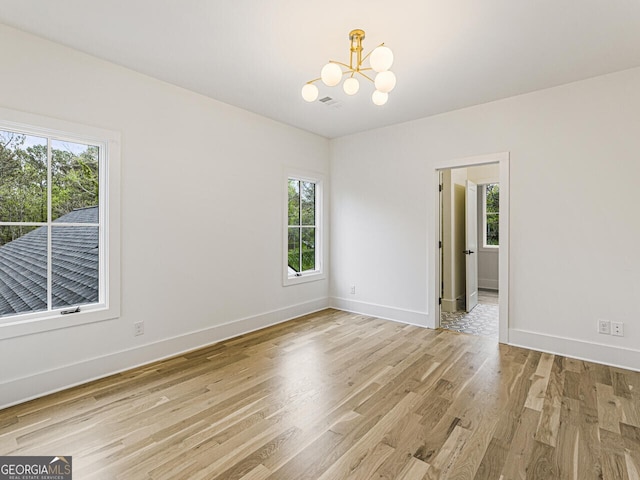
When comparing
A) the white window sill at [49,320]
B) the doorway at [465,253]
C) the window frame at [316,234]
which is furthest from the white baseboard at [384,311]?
Result: the white window sill at [49,320]

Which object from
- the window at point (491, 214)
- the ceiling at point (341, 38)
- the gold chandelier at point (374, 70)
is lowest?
the window at point (491, 214)

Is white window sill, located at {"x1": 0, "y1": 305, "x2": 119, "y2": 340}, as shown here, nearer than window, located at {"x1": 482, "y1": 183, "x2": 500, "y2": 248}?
Yes

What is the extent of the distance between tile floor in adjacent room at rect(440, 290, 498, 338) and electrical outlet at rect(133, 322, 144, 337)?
355 centimetres

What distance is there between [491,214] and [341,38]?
6.03 metres

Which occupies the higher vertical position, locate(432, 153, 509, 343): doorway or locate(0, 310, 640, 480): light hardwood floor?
locate(432, 153, 509, 343): doorway

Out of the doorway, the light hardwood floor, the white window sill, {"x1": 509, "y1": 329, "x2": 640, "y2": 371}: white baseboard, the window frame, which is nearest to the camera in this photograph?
the light hardwood floor

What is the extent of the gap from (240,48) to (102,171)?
5.27ft

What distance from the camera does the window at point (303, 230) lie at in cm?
474

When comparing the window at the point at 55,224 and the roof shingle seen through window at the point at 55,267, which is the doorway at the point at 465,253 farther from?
the roof shingle seen through window at the point at 55,267

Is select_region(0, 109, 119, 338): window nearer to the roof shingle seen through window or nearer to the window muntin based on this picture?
the roof shingle seen through window

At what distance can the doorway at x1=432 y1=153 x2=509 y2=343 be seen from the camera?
145 inches

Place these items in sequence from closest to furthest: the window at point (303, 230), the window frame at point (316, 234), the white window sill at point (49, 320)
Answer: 1. the white window sill at point (49, 320)
2. the window frame at point (316, 234)
3. the window at point (303, 230)

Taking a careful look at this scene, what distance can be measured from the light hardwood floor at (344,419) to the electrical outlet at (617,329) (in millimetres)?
340

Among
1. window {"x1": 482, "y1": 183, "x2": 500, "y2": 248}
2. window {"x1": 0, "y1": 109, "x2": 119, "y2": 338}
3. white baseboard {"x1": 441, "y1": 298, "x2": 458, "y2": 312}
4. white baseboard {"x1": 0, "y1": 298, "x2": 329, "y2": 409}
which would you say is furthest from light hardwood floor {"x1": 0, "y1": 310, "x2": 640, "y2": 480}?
window {"x1": 482, "y1": 183, "x2": 500, "y2": 248}
